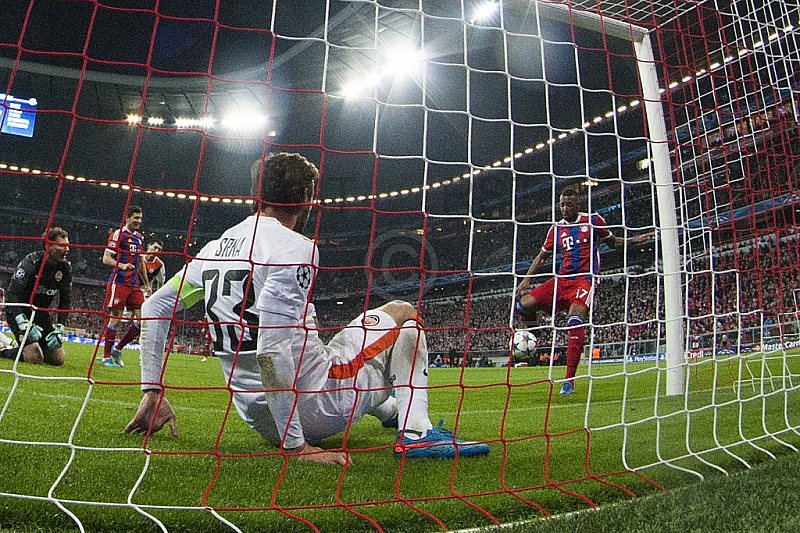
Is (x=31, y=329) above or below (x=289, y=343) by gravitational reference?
above

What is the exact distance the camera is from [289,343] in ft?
7.07

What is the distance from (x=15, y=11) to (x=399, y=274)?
58.8 feet

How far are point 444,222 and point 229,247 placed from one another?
2512 cm

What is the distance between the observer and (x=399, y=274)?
93.4 feet

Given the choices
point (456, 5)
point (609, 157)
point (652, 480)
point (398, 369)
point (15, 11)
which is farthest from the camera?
point (609, 157)

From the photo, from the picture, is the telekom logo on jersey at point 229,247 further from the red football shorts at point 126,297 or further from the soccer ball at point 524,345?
the red football shorts at point 126,297

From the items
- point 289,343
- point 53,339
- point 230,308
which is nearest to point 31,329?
point 53,339

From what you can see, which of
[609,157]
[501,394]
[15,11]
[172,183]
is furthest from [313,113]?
[501,394]

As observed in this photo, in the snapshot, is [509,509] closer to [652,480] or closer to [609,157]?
[652,480]

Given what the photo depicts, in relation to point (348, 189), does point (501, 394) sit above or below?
below

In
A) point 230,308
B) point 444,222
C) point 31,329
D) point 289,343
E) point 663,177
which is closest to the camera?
point 289,343

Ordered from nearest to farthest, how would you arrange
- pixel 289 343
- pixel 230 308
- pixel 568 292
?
pixel 289 343 < pixel 230 308 < pixel 568 292

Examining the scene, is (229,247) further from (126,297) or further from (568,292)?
(126,297)

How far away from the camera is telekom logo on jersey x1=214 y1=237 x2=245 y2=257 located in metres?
2.36
